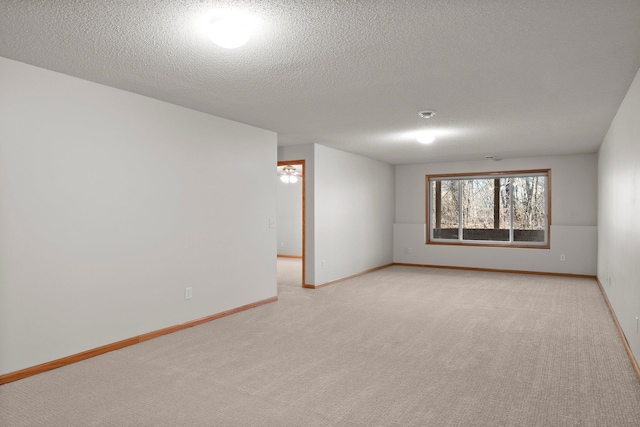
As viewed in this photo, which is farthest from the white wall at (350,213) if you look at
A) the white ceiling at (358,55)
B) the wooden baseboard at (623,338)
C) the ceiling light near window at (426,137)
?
the wooden baseboard at (623,338)


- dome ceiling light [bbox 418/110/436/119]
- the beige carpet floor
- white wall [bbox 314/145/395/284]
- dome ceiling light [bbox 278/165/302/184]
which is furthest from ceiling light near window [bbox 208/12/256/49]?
dome ceiling light [bbox 278/165/302/184]

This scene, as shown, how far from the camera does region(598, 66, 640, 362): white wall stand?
3.12 metres

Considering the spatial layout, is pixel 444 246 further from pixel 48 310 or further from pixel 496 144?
pixel 48 310

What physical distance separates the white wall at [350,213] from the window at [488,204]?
1.02m

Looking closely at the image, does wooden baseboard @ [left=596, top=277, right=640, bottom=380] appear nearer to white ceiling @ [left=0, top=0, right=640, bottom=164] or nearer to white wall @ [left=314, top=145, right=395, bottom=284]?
white ceiling @ [left=0, top=0, right=640, bottom=164]

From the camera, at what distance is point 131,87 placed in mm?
3553

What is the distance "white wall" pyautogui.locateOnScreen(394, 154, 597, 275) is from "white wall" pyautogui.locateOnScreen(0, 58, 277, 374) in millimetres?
4856

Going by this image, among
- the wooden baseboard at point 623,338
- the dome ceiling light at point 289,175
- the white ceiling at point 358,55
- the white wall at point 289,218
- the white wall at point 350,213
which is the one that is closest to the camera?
the white ceiling at point 358,55

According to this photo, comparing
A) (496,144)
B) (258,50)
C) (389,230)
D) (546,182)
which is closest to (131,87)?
(258,50)

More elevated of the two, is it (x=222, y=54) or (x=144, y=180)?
(x=222, y=54)

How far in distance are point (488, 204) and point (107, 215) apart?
7.53 m

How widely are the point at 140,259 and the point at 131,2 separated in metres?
2.34

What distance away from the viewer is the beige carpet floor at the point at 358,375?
2389 millimetres

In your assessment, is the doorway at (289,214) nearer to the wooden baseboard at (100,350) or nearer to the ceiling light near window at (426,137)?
the ceiling light near window at (426,137)
